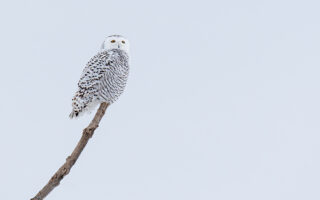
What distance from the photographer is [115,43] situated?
661 cm

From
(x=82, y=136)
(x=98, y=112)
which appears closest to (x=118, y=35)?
(x=98, y=112)

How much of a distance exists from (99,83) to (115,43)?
74 centimetres

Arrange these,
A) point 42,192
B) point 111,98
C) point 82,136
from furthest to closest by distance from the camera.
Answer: point 111,98, point 82,136, point 42,192

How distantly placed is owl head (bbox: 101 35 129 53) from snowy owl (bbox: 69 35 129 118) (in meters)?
0.15

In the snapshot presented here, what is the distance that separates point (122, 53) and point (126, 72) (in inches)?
10.5

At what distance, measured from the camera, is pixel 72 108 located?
6.36 metres

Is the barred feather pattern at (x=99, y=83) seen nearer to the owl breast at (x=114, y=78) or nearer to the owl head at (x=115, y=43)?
the owl breast at (x=114, y=78)

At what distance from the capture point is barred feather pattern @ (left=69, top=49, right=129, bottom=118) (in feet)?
20.1

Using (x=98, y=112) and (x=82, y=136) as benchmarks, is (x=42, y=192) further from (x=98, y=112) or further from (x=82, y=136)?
(x=98, y=112)

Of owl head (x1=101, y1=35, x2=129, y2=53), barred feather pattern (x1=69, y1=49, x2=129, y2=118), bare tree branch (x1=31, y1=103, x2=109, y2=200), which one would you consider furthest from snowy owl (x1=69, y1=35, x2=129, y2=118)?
bare tree branch (x1=31, y1=103, x2=109, y2=200)

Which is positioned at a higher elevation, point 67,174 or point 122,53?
point 122,53

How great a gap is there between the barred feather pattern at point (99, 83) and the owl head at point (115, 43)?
246 mm

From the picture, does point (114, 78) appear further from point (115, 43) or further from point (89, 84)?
point (115, 43)

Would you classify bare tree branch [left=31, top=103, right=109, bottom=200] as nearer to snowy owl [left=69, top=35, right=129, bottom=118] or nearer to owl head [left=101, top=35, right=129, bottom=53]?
snowy owl [left=69, top=35, right=129, bottom=118]
